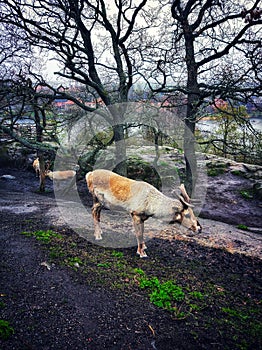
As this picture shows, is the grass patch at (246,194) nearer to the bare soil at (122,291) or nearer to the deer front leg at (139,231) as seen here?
the bare soil at (122,291)

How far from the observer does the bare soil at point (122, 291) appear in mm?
4180

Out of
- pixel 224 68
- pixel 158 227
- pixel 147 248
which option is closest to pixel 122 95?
pixel 224 68

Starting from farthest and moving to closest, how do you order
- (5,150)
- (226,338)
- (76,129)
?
(5,150) < (76,129) < (226,338)

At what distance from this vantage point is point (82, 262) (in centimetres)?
638

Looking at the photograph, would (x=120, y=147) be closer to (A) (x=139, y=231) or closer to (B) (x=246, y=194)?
(A) (x=139, y=231)

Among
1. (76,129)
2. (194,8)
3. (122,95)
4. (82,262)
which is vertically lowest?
(82,262)

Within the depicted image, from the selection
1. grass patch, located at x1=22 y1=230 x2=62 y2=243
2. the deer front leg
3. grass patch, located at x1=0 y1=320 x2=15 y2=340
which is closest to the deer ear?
the deer front leg

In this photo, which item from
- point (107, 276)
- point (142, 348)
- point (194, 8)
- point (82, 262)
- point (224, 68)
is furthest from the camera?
point (194, 8)

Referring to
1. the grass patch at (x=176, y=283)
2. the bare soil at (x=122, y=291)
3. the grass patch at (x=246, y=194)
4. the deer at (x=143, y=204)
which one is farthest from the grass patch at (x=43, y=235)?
the grass patch at (x=246, y=194)

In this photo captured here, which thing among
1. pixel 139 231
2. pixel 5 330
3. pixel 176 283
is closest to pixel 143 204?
pixel 139 231

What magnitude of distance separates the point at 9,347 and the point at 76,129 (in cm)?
1170

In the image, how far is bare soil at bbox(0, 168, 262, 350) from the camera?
418 cm

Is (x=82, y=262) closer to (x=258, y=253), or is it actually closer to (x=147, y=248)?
(x=147, y=248)

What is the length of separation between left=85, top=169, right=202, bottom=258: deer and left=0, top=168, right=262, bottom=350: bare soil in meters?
1.05
